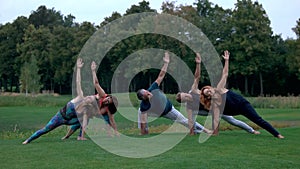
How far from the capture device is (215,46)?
2173 inches

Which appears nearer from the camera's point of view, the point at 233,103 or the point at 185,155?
the point at 185,155

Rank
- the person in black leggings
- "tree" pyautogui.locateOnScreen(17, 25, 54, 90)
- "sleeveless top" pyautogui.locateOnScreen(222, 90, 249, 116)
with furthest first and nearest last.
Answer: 1. "tree" pyautogui.locateOnScreen(17, 25, 54, 90)
2. "sleeveless top" pyautogui.locateOnScreen(222, 90, 249, 116)
3. the person in black leggings

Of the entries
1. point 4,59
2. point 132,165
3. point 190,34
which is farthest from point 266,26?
point 132,165

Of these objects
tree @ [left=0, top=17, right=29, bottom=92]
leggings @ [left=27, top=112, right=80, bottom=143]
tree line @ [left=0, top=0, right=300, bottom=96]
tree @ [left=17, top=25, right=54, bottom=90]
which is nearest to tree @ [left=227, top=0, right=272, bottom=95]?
tree line @ [left=0, top=0, right=300, bottom=96]

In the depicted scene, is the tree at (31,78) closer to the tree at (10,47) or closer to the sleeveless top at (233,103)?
the tree at (10,47)

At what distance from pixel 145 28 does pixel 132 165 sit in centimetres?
3730

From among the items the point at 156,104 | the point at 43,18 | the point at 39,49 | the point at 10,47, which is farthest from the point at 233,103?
the point at 43,18

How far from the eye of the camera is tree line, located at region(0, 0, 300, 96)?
162 ft

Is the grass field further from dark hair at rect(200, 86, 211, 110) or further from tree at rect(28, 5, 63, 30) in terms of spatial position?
tree at rect(28, 5, 63, 30)

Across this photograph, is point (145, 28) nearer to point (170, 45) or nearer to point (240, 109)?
point (170, 45)

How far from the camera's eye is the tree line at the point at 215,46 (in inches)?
1949

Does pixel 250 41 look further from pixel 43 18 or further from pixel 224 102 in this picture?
pixel 43 18

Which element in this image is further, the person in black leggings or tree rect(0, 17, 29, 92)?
tree rect(0, 17, 29, 92)

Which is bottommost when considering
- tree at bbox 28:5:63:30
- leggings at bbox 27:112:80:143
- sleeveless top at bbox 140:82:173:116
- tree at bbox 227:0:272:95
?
leggings at bbox 27:112:80:143
